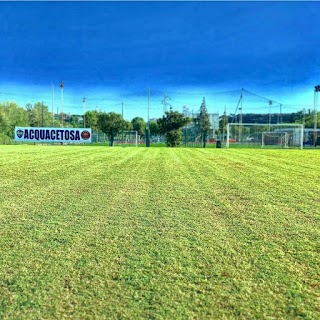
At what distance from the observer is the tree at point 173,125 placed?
33969mm

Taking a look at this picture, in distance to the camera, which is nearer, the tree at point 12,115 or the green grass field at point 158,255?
the green grass field at point 158,255

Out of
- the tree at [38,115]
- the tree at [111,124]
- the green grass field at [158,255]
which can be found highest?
the tree at [38,115]

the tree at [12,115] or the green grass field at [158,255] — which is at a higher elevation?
the tree at [12,115]

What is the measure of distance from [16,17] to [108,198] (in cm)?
2157

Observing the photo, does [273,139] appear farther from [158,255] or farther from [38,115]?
[38,115]

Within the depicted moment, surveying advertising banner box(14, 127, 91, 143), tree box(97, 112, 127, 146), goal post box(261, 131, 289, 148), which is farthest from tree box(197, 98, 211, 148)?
advertising banner box(14, 127, 91, 143)

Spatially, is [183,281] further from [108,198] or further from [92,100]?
[92,100]

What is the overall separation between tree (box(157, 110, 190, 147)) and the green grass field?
2892 cm

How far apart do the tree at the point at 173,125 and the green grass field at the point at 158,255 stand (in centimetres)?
2892

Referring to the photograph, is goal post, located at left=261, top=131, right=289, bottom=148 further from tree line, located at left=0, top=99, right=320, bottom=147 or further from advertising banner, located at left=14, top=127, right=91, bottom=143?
advertising banner, located at left=14, top=127, right=91, bottom=143

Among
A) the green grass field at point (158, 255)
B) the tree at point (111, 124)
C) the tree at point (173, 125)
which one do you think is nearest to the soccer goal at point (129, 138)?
the tree at point (111, 124)

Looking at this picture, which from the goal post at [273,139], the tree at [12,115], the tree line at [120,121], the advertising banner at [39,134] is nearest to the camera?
the advertising banner at [39,134]

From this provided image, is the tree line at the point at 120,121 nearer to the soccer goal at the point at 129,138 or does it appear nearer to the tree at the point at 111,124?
the tree at the point at 111,124

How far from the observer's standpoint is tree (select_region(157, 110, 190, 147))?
111 ft
